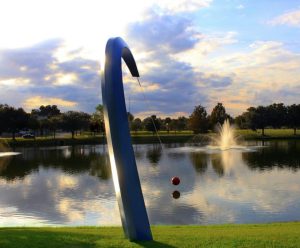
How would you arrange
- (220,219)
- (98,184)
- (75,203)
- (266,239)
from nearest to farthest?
1. (266,239)
2. (220,219)
3. (75,203)
4. (98,184)

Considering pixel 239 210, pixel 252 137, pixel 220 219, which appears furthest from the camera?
pixel 252 137

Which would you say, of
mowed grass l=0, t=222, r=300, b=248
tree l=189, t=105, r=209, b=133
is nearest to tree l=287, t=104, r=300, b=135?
tree l=189, t=105, r=209, b=133

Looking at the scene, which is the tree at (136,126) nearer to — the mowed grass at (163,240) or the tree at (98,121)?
the tree at (98,121)

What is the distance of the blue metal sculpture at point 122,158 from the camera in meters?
10.6

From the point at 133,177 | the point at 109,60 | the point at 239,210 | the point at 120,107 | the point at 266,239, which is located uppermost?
the point at 109,60

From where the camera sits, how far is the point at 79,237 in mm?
10602

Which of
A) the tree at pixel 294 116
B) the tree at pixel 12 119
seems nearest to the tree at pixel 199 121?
the tree at pixel 294 116

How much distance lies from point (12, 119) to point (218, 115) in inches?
2187

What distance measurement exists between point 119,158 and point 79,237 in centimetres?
216

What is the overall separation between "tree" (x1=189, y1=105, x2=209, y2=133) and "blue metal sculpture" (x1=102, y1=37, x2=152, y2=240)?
10934 centimetres

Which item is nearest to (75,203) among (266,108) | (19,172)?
(19,172)

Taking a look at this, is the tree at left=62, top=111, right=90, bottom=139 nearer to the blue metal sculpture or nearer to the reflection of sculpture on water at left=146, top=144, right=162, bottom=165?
the reflection of sculpture on water at left=146, top=144, right=162, bottom=165

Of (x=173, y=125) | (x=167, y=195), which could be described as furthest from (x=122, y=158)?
(x=173, y=125)

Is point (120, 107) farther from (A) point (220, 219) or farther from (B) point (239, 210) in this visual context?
(B) point (239, 210)
